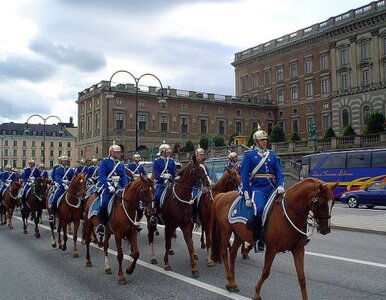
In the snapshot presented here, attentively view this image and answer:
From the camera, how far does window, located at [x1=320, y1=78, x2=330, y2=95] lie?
8100cm

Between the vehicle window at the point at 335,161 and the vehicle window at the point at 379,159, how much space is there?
2.52 metres

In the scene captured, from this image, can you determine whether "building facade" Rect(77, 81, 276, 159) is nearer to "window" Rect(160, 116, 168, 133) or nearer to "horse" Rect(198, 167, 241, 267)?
"window" Rect(160, 116, 168, 133)

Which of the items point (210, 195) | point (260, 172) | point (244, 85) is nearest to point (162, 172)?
point (210, 195)

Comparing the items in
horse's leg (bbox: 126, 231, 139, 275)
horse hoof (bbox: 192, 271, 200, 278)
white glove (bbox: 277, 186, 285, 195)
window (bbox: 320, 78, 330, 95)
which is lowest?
horse hoof (bbox: 192, 271, 200, 278)

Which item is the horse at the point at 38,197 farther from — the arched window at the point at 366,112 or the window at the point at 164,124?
the window at the point at 164,124

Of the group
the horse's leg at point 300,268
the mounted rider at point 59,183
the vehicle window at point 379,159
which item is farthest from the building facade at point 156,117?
the horse's leg at point 300,268

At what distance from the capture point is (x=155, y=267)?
396 inches

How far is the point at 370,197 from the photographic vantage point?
→ 26844 millimetres

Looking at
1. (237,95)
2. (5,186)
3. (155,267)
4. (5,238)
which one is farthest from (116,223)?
(237,95)

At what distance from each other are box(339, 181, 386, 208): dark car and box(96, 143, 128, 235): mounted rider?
1999 cm

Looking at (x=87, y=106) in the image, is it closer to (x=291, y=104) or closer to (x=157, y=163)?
(x=291, y=104)

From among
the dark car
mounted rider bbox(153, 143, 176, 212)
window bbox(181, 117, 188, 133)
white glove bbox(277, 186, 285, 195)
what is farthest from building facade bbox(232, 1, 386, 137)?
white glove bbox(277, 186, 285, 195)

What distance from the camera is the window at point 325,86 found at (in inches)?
3189

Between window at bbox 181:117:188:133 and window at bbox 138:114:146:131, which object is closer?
window at bbox 138:114:146:131
